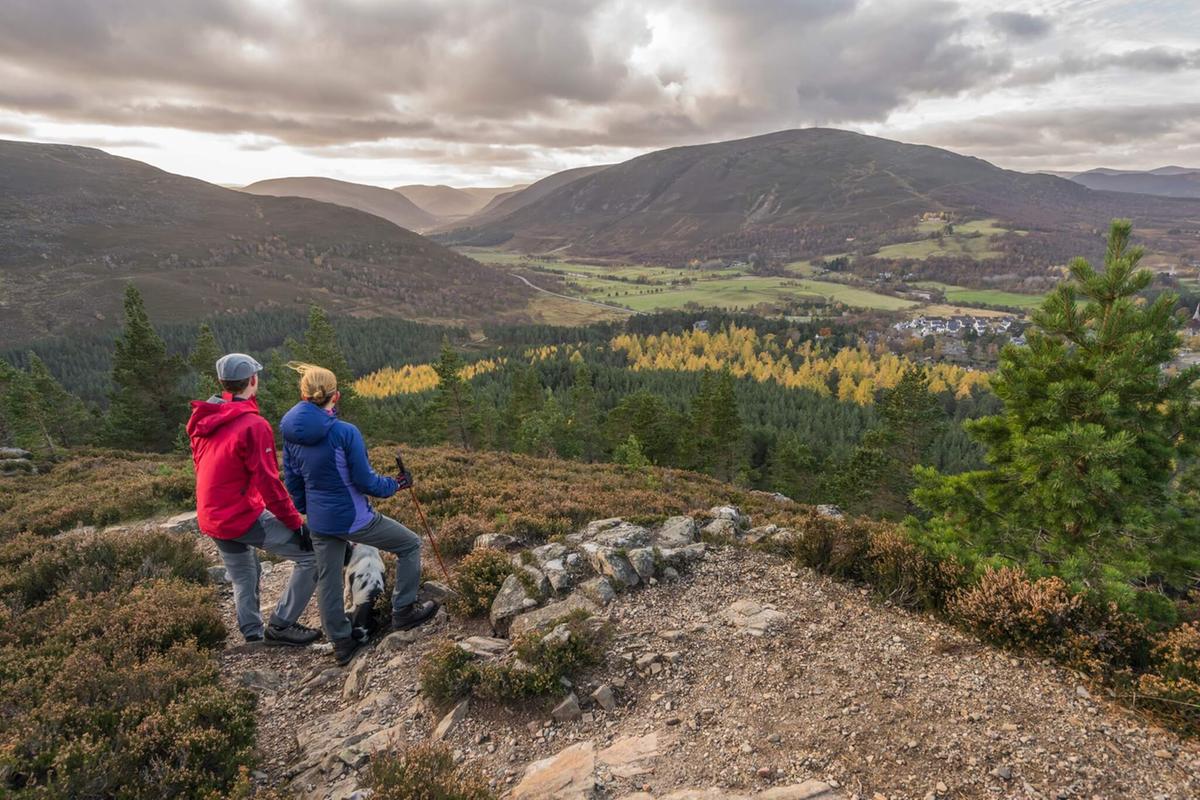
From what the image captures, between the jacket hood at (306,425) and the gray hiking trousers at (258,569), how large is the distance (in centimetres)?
173

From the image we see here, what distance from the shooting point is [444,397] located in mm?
42469

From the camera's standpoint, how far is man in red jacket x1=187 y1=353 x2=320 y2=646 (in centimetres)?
661

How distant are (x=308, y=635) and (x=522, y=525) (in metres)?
4.37

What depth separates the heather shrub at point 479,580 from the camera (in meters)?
8.50

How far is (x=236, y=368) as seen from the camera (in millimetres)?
6688

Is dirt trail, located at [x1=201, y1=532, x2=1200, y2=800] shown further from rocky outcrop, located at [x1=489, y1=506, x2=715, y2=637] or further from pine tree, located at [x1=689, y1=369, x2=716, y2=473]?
pine tree, located at [x1=689, y1=369, x2=716, y2=473]

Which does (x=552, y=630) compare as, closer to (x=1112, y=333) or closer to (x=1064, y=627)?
(x=1064, y=627)

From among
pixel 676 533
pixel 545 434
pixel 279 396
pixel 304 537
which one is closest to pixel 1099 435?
pixel 676 533

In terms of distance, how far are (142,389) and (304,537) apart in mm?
41898

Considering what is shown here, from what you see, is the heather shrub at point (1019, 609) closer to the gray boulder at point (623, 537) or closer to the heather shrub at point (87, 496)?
the gray boulder at point (623, 537)

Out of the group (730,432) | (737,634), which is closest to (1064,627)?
(737,634)

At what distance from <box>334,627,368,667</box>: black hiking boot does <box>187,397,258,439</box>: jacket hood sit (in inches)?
130

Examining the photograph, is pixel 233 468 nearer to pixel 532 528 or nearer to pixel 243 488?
pixel 243 488

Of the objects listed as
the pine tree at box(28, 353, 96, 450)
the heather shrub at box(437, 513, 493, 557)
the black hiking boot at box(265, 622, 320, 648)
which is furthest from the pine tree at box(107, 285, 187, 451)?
the black hiking boot at box(265, 622, 320, 648)
